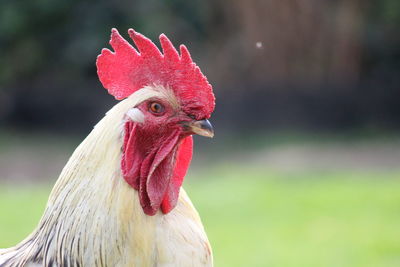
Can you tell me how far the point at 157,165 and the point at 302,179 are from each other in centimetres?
774

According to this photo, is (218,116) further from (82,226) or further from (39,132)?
(82,226)

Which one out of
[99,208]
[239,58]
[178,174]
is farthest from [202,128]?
[239,58]

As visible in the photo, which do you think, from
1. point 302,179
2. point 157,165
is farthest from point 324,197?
point 157,165

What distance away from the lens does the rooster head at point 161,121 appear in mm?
2867

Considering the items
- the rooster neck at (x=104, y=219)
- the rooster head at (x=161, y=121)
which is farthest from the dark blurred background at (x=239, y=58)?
the rooster neck at (x=104, y=219)

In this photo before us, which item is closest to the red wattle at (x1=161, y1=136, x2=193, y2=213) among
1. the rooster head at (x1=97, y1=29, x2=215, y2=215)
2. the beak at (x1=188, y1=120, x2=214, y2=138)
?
the rooster head at (x1=97, y1=29, x2=215, y2=215)

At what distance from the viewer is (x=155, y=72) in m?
2.98

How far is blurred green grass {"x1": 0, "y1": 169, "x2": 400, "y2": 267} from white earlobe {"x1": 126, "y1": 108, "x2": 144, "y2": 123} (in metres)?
4.01

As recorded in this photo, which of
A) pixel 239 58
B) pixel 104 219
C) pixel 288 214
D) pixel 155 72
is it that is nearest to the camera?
pixel 104 219

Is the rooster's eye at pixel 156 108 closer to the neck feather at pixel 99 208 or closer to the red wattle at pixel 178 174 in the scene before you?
the neck feather at pixel 99 208

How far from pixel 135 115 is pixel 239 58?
43.7 ft

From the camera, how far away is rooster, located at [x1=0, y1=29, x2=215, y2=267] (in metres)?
2.84

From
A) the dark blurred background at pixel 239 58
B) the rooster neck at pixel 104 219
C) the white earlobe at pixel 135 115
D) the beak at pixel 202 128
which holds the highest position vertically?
the dark blurred background at pixel 239 58

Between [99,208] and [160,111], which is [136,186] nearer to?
[99,208]
